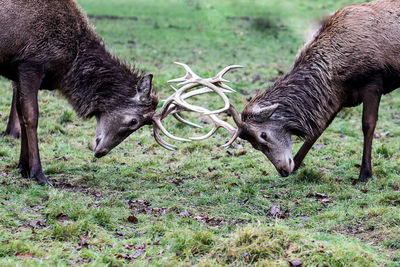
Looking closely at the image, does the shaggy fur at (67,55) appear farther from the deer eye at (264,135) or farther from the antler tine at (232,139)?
the deer eye at (264,135)

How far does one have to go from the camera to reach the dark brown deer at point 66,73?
285 inches

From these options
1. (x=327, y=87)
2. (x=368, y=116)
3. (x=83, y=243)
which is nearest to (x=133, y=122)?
(x=83, y=243)

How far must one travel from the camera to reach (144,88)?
7.55 m

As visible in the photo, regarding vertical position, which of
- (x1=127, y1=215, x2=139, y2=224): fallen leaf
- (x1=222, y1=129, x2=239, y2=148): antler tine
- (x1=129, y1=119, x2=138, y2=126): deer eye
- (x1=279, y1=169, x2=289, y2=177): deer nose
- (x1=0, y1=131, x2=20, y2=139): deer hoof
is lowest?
(x1=0, y1=131, x2=20, y2=139): deer hoof

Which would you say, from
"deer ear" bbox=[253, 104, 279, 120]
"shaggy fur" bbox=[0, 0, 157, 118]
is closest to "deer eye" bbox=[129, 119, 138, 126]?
"shaggy fur" bbox=[0, 0, 157, 118]

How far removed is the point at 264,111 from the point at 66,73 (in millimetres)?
2776

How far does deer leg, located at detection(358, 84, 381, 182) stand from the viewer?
25.0 feet

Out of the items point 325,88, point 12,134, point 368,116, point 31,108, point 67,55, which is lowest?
point 12,134

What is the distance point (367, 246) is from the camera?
17.5 ft

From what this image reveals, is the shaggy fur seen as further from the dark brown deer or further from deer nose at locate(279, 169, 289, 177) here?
deer nose at locate(279, 169, 289, 177)

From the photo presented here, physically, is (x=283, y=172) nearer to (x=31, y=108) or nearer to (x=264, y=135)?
(x=264, y=135)

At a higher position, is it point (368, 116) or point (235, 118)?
point (368, 116)

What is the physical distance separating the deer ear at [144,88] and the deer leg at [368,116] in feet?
9.72

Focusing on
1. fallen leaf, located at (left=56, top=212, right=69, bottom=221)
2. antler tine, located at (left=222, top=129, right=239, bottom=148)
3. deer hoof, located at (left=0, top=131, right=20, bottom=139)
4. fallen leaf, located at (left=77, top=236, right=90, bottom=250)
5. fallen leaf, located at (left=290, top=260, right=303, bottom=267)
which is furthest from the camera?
deer hoof, located at (left=0, top=131, right=20, bottom=139)
